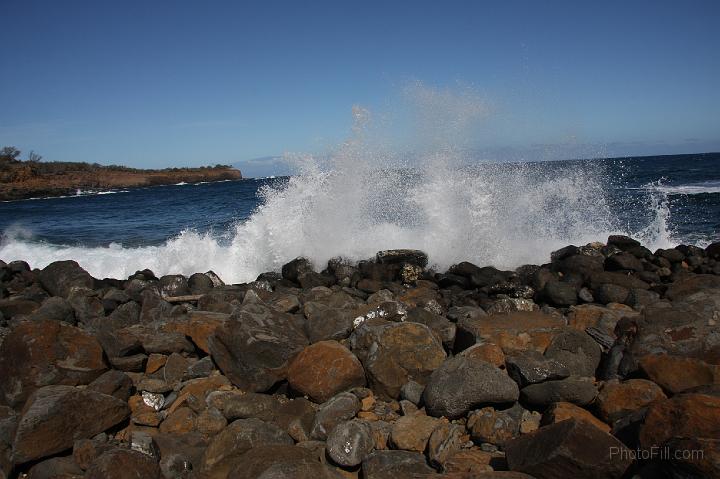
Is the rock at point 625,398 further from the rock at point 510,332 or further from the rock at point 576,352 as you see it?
the rock at point 510,332

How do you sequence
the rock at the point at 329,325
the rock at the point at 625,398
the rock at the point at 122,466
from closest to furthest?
the rock at the point at 122,466
the rock at the point at 625,398
the rock at the point at 329,325

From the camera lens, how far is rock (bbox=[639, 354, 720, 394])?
3.65 meters

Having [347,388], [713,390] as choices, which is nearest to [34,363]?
[347,388]

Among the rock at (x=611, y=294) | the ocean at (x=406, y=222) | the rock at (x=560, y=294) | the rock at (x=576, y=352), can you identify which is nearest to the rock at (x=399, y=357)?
the rock at (x=576, y=352)

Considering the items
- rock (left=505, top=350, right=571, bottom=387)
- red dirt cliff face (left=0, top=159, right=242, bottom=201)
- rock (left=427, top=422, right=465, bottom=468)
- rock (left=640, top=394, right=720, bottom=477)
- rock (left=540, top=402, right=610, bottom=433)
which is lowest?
rock (left=427, top=422, right=465, bottom=468)

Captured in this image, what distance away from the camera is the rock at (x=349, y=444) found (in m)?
3.42

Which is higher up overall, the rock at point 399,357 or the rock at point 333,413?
the rock at point 399,357

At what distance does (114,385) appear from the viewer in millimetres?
4496

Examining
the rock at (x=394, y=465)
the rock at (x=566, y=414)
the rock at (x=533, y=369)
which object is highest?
the rock at (x=533, y=369)

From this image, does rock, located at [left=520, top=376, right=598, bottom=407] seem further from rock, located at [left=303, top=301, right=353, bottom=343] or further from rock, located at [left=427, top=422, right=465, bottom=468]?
rock, located at [left=303, top=301, right=353, bottom=343]

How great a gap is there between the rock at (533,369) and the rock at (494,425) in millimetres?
296

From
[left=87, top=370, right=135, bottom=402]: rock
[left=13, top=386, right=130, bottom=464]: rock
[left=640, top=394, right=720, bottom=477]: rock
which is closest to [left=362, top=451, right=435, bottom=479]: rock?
[left=640, top=394, right=720, bottom=477]: rock

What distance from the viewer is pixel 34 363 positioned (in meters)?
4.61

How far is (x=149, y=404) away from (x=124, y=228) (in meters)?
18.4
